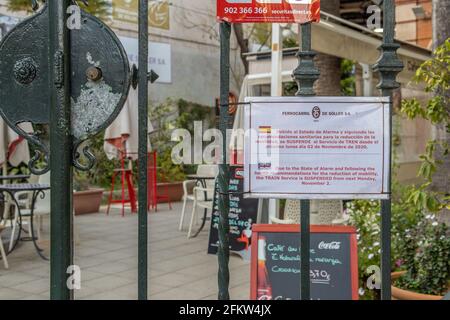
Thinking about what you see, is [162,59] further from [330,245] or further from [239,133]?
[330,245]

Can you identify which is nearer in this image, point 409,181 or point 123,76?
point 123,76

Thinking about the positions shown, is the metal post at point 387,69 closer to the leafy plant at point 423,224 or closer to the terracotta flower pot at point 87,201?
the leafy plant at point 423,224

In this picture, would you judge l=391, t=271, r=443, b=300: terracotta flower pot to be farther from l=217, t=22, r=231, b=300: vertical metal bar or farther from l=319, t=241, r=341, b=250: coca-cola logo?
l=217, t=22, r=231, b=300: vertical metal bar

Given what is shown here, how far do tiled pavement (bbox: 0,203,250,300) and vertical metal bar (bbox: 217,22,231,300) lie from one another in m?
2.82

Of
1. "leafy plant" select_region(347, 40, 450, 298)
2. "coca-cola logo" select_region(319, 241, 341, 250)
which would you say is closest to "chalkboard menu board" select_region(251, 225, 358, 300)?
"coca-cola logo" select_region(319, 241, 341, 250)

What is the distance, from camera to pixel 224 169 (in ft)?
6.42

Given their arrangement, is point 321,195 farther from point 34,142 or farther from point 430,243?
point 430,243

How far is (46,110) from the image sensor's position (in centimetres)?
193

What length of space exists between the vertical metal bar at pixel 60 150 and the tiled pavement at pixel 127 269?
9.26 feet

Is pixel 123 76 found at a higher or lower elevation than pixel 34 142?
higher

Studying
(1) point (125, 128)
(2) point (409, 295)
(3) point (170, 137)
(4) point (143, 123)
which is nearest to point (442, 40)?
(2) point (409, 295)

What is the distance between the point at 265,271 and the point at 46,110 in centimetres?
207
